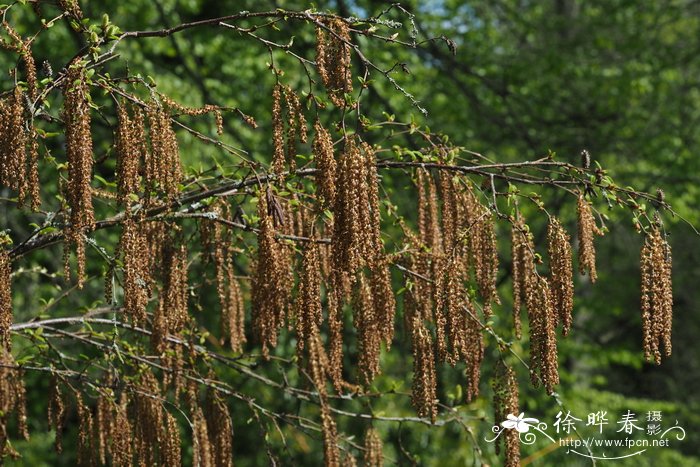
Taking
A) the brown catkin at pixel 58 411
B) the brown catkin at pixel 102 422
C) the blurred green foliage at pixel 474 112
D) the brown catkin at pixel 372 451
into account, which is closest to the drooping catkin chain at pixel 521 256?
the brown catkin at pixel 372 451

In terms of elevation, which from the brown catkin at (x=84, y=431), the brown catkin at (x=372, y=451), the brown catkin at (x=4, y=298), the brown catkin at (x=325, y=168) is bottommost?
the brown catkin at (x=372, y=451)

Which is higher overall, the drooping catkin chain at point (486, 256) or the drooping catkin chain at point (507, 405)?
the drooping catkin chain at point (486, 256)

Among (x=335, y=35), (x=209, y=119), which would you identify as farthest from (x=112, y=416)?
(x=209, y=119)

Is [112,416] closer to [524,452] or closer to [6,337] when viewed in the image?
[6,337]

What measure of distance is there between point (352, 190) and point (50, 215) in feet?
4.44

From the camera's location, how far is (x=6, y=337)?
288cm

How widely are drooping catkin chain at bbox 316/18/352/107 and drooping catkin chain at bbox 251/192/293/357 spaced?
14.9 inches

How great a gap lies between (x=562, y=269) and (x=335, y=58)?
3.13 feet

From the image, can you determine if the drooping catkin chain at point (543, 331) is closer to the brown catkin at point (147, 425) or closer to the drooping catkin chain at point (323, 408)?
the drooping catkin chain at point (323, 408)

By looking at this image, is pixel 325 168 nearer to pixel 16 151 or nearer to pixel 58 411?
pixel 16 151

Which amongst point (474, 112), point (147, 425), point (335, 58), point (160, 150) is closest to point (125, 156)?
point (160, 150)

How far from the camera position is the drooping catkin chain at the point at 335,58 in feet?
8.66

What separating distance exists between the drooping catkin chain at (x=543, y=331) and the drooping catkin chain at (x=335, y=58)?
830 mm

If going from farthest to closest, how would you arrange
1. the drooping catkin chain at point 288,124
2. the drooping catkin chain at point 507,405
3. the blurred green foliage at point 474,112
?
the blurred green foliage at point 474,112 → the drooping catkin chain at point 507,405 → the drooping catkin chain at point 288,124
